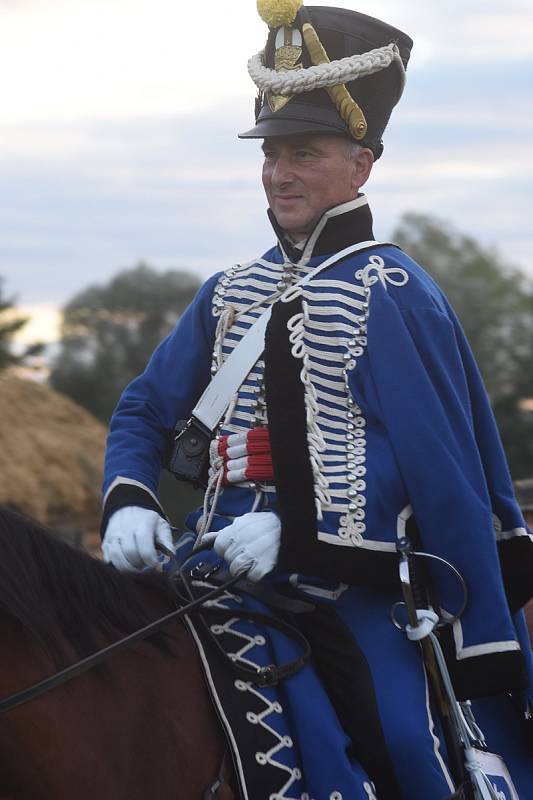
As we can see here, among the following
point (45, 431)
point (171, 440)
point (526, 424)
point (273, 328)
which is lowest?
point (526, 424)

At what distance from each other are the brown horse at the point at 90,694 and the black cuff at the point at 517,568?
89 cm

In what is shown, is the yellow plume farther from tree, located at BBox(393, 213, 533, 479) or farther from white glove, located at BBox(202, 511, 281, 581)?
tree, located at BBox(393, 213, 533, 479)

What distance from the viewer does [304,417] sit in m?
3.26

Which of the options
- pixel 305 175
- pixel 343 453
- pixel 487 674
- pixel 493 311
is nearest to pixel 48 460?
pixel 305 175

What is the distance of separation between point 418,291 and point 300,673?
41.3 inches

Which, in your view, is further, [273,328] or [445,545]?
[273,328]

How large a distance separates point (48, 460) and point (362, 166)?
6170mm

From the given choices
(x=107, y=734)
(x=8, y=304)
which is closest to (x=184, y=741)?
(x=107, y=734)

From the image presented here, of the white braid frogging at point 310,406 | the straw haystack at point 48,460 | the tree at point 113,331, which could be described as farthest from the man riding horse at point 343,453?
the tree at point 113,331

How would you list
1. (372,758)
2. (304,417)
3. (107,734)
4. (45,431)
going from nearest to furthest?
(107,734)
(372,758)
(304,417)
(45,431)

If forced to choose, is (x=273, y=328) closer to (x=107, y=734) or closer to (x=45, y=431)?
(x=107, y=734)

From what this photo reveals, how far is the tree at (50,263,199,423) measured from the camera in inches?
483

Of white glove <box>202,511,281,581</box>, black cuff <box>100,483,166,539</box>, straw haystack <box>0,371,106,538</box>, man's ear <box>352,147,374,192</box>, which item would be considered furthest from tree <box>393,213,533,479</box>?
white glove <box>202,511,281,581</box>

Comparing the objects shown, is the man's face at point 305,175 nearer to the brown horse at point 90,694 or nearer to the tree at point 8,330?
the brown horse at point 90,694
